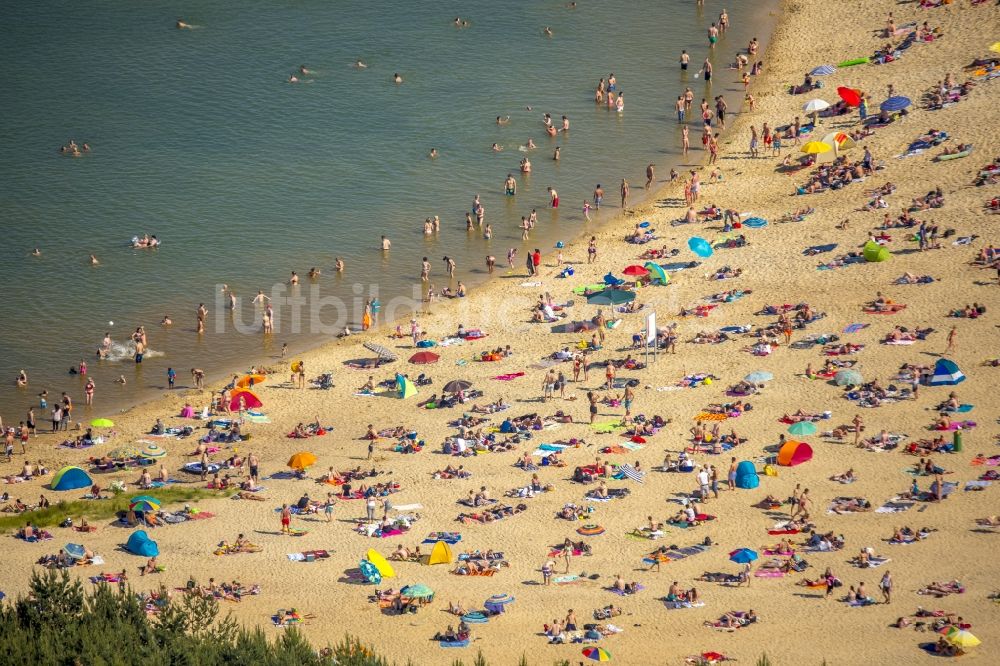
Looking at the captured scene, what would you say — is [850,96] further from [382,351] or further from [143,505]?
[143,505]

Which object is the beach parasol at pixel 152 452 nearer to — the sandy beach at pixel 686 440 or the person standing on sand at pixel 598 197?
the sandy beach at pixel 686 440

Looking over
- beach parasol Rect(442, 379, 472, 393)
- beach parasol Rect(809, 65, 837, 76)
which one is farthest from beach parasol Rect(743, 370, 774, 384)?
beach parasol Rect(809, 65, 837, 76)

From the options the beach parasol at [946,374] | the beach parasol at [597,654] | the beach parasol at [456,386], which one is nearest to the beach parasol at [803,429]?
the beach parasol at [946,374]

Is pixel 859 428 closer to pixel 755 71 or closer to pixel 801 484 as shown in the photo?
pixel 801 484

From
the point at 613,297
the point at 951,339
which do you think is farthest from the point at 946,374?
the point at 613,297

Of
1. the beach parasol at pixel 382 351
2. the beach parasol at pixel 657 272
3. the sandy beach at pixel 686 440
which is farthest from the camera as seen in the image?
the beach parasol at pixel 657 272

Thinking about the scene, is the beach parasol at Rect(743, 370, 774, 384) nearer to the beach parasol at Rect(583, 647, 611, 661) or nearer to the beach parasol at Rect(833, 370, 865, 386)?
the beach parasol at Rect(833, 370, 865, 386)
